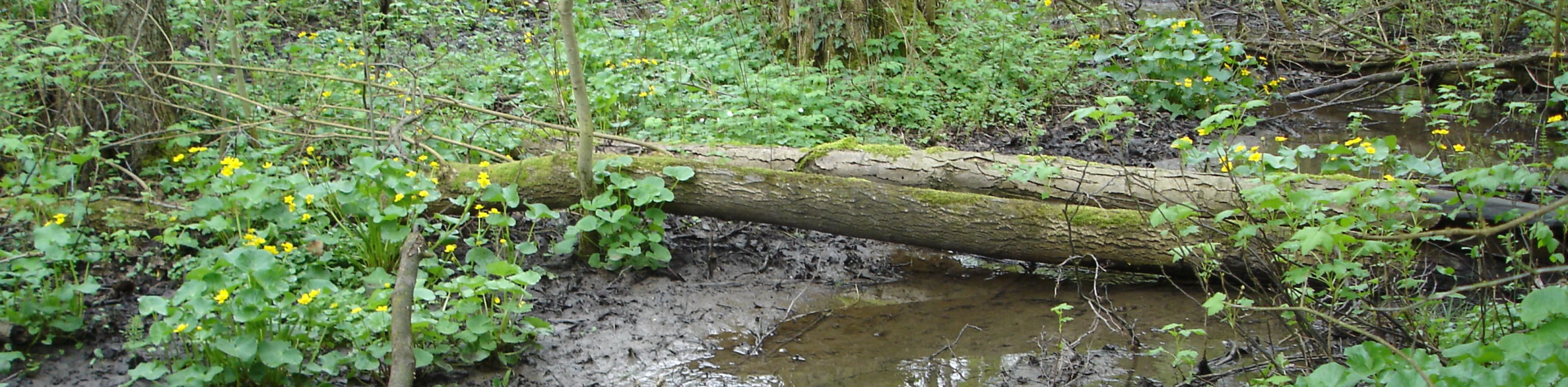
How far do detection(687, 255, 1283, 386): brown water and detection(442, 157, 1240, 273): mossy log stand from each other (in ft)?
0.71

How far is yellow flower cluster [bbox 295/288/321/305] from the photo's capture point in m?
3.26

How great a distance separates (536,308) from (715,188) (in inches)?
41.4

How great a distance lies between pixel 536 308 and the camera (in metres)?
4.43

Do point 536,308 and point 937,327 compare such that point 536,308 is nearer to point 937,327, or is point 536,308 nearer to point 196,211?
point 196,211

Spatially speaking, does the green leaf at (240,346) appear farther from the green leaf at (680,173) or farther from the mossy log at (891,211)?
the green leaf at (680,173)

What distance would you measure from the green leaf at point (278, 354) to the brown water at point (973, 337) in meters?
1.44

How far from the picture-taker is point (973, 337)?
4234mm

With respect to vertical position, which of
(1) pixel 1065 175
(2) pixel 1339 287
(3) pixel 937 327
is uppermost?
(2) pixel 1339 287

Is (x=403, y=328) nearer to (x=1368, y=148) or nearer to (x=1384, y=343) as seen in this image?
(x=1384, y=343)

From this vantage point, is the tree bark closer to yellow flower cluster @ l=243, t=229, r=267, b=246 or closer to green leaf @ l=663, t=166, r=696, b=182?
yellow flower cluster @ l=243, t=229, r=267, b=246

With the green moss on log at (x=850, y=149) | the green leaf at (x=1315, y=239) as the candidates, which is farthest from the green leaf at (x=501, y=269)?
the green leaf at (x=1315, y=239)

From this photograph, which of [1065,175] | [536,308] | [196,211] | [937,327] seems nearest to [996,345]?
[937,327]

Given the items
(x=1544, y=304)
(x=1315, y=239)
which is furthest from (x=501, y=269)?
(x=1544, y=304)

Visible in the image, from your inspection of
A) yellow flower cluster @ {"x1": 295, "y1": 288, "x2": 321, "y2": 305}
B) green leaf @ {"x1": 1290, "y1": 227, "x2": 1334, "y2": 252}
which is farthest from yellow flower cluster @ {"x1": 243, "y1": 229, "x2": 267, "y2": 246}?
green leaf @ {"x1": 1290, "y1": 227, "x2": 1334, "y2": 252}
